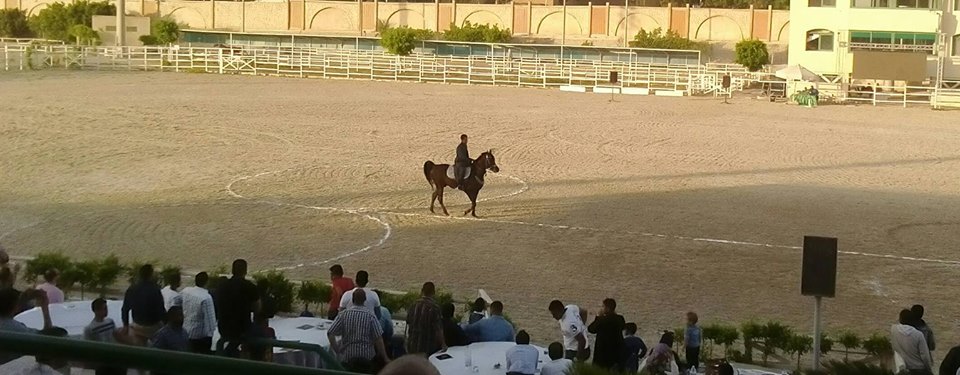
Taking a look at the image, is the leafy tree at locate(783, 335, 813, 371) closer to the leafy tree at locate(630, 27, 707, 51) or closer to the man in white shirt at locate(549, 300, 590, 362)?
the man in white shirt at locate(549, 300, 590, 362)

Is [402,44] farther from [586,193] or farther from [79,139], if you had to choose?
[586,193]

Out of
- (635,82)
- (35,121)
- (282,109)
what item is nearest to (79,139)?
(35,121)

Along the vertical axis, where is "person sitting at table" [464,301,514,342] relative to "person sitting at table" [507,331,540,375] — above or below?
below

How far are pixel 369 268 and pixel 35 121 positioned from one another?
18.0 meters

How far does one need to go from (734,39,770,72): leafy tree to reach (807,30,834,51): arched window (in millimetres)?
3557

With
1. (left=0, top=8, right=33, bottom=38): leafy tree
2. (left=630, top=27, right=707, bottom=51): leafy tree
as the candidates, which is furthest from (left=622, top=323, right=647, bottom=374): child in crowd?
(left=0, top=8, right=33, bottom=38): leafy tree

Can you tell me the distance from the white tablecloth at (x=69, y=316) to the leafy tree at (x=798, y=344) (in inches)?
234

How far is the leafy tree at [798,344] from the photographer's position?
1159 centimetres

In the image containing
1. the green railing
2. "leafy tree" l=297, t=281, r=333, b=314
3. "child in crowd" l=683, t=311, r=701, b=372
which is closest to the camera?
the green railing

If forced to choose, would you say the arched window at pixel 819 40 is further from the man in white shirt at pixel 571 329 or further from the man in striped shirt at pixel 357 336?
the man in striped shirt at pixel 357 336

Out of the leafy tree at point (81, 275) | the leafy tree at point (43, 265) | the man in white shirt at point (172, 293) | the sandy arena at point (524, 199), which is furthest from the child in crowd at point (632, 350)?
the leafy tree at point (43, 265)

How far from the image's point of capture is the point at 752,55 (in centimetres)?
5450

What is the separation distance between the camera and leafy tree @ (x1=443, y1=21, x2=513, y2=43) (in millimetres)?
76000

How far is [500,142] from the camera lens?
29.0m
